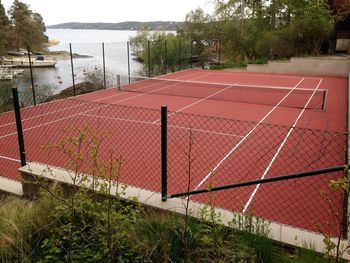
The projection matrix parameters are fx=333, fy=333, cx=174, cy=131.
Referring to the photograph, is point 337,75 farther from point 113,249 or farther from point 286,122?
point 113,249

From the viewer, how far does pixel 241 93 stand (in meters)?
14.9

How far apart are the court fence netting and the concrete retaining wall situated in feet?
43.5

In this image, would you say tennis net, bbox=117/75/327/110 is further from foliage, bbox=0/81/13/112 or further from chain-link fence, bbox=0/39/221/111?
foliage, bbox=0/81/13/112

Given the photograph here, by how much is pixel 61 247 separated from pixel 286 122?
334 inches

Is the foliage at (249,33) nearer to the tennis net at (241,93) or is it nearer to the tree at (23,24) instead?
the tennis net at (241,93)

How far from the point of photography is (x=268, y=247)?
3242mm

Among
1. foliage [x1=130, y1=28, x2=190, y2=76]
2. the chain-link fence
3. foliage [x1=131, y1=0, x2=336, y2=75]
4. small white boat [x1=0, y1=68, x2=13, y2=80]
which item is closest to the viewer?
small white boat [x1=0, y1=68, x2=13, y2=80]

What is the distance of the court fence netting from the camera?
513cm

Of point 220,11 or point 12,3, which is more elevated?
point 12,3

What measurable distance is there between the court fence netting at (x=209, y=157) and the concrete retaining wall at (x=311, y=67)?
13.3 meters

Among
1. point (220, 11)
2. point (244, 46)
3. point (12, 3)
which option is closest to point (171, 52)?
point (244, 46)

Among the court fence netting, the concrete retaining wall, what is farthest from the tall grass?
the concrete retaining wall

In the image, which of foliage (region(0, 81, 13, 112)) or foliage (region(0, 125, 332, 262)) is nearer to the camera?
foliage (region(0, 125, 332, 262))

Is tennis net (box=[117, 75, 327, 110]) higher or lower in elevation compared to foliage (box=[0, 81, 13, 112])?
lower
